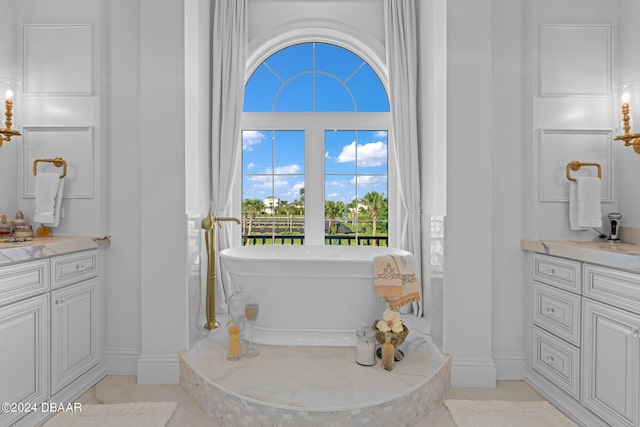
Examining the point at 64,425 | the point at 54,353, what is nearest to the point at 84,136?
the point at 54,353

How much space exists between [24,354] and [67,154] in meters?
1.29

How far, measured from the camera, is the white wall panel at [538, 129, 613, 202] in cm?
219

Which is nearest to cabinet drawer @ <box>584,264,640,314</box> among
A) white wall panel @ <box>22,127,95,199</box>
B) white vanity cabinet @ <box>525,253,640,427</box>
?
white vanity cabinet @ <box>525,253,640,427</box>

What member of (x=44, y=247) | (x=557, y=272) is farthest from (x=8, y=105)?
(x=557, y=272)

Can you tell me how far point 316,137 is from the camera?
10.7ft

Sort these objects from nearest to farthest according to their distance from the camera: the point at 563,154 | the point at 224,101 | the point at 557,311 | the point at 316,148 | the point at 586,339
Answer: the point at 586,339
the point at 557,311
the point at 563,154
the point at 224,101
the point at 316,148

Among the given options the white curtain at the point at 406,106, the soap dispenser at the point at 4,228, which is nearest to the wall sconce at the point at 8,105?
the soap dispenser at the point at 4,228

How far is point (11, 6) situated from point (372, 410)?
341 centimetres

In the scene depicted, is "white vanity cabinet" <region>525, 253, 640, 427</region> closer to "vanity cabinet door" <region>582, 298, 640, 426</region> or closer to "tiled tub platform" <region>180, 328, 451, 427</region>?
"vanity cabinet door" <region>582, 298, 640, 426</region>

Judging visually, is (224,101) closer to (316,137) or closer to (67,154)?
(316,137)

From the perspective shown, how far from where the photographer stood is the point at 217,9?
2.87 m

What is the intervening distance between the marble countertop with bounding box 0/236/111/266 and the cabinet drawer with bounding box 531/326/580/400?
288 centimetres

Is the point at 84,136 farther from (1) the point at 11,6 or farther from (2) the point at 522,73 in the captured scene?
(2) the point at 522,73

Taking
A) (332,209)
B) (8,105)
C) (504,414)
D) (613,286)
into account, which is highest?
(8,105)
